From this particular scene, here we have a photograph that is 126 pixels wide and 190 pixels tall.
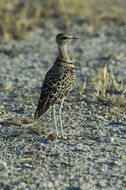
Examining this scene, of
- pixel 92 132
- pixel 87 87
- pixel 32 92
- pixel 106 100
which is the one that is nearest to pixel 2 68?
pixel 32 92

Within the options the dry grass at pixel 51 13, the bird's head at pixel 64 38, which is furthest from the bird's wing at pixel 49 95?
the dry grass at pixel 51 13

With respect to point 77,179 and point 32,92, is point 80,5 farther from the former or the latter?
point 77,179

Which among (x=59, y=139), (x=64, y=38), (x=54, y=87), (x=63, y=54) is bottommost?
(x=59, y=139)

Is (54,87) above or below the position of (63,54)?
below

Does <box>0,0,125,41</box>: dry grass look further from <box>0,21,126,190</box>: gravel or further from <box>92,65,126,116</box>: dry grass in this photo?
<box>92,65,126,116</box>: dry grass

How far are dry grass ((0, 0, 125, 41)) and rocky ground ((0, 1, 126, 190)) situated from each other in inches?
65.4

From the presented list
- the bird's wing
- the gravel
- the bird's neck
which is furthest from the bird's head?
the bird's wing

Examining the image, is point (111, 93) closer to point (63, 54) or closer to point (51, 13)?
point (63, 54)

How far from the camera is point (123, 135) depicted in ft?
Result: 18.2

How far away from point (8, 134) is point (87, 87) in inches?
91.9

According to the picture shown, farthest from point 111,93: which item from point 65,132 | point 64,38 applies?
point 64,38

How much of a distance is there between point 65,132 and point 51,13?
6.69 metres

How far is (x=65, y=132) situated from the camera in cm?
557

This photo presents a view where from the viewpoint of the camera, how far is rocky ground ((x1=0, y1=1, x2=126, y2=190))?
443 cm
